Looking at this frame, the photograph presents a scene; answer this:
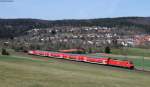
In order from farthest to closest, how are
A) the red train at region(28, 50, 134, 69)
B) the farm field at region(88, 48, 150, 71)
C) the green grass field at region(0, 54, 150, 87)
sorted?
the farm field at region(88, 48, 150, 71)
the red train at region(28, 50, 134, 69)
the green grass field at region(0, 54, 150, 87)

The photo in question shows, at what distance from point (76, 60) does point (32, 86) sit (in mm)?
66745

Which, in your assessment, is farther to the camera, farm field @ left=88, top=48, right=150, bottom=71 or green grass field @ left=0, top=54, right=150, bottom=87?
farm field @ left=88, top=48, right=150, bottom=71

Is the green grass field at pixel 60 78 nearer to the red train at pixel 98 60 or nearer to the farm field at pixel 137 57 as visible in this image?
the red train at pixel 98 60

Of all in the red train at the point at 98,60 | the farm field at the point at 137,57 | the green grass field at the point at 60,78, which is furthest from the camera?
the farm field at the point at 137,57

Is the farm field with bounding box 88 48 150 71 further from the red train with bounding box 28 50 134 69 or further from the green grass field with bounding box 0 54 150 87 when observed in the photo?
the green grass field with bounding box 0 54 150 87

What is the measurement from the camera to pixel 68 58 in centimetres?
9781

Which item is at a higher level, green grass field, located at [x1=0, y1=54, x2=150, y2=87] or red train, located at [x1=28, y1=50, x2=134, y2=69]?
green grass field, located at [x1=0, y1=54, x2=150, y2=87]

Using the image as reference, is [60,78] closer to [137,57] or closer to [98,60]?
[98,60]

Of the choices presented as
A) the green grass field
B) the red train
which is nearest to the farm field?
the red train

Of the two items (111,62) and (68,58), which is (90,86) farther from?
(68,58)

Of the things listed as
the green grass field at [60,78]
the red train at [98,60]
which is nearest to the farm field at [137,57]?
the red train at [98,60]

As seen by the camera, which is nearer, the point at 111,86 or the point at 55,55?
the point at 111,86

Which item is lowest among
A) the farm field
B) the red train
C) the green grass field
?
the farm field

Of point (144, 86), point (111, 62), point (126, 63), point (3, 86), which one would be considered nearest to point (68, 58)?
point (111, 62)
